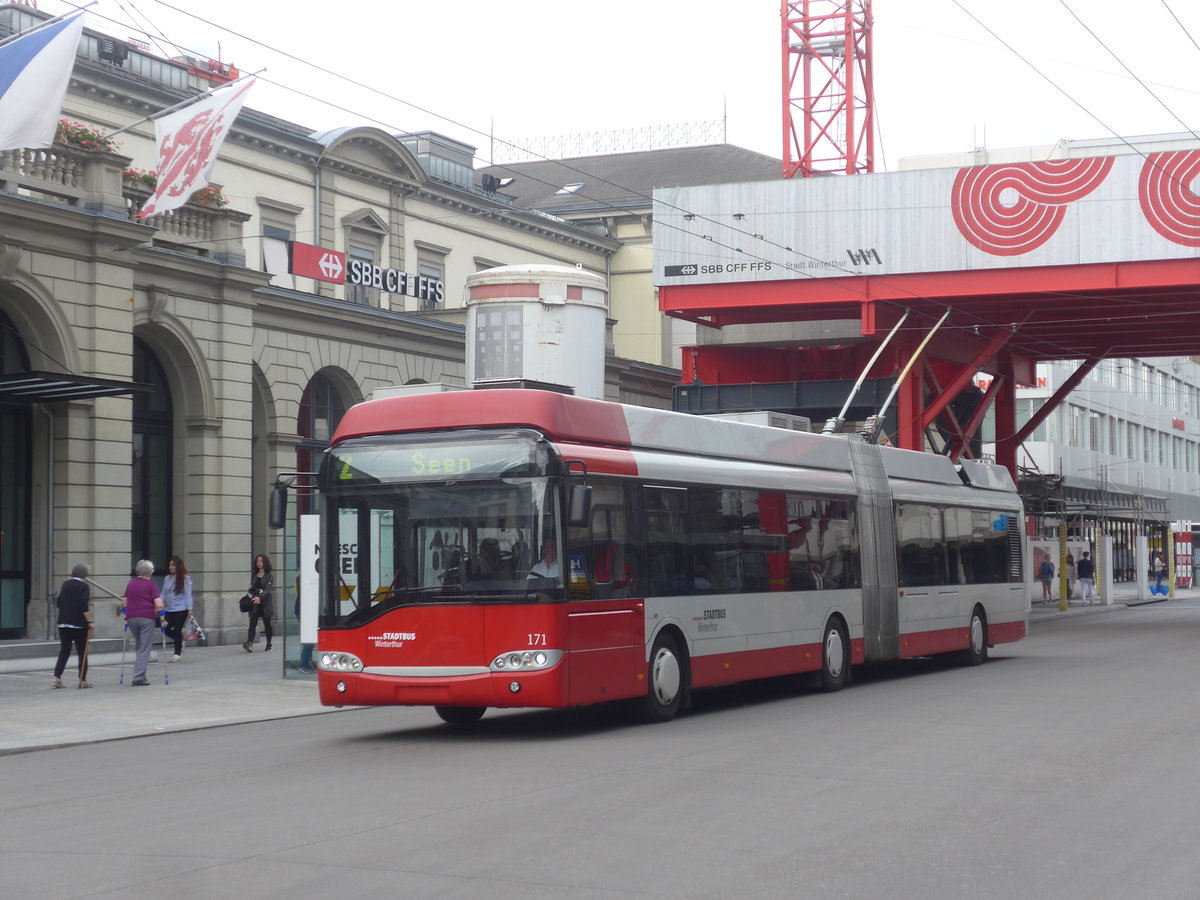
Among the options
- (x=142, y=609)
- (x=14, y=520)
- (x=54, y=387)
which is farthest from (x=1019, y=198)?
(x=142, y=609)

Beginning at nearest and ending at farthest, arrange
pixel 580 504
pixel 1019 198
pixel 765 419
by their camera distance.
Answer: pixel 580 504 < pixel 765 419 < pixel 1019 198

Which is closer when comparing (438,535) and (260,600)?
(438,535)

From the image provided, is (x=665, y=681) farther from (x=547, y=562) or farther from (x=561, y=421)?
(x=561, y=421)

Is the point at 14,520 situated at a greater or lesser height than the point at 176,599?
greater

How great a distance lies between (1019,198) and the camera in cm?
3494

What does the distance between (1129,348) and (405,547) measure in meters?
36.4

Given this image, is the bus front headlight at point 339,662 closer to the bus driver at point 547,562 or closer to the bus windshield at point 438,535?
the bus windshield at point 438,535

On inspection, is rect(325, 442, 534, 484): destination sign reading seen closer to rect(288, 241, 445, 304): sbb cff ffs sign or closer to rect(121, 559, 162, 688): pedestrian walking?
rect(121, 559, 162, 688): pedestrian walking

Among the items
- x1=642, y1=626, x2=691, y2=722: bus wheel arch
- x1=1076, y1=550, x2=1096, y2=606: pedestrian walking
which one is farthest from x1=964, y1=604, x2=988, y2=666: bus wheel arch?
x1=1076, y1=550, x2=1096, y2=606: pedestrian walking

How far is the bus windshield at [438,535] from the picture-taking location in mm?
13195

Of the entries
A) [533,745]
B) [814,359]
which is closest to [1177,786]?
[533,745]

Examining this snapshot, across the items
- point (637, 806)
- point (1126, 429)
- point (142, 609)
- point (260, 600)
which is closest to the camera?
point (637, 806)

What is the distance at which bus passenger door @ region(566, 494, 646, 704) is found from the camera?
13391 mm

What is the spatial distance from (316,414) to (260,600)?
7.65 m
